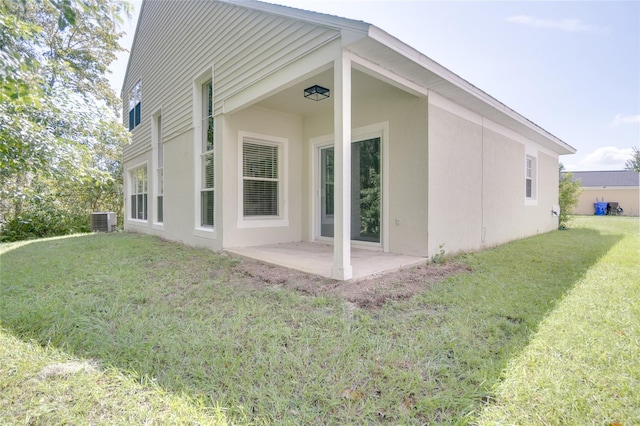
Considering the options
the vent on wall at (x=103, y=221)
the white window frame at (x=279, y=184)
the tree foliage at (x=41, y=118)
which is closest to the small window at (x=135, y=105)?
the tree foliage at (x=41, y=118)

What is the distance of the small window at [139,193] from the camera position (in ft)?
33.3

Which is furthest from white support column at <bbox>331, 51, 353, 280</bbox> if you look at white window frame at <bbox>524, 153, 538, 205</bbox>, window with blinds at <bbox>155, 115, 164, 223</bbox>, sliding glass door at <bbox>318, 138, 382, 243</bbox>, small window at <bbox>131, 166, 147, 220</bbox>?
small window at <bbox>131, 166, 147, 220</bbox>

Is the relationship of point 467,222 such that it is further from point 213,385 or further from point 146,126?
point 146,126

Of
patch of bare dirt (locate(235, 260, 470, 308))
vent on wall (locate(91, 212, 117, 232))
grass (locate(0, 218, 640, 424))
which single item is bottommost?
grass (locate(0, 218, 640, 424))

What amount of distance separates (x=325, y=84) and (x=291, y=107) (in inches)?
50.0

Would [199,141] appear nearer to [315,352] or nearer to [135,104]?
[315,352]

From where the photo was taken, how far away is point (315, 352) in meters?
2.22

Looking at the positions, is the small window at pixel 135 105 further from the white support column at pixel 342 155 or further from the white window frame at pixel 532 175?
the white window frame at pixel 532 175

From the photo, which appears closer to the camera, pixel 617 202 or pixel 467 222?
pixel 467 222

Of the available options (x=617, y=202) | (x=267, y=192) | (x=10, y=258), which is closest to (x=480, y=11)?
(x=267, y=192)

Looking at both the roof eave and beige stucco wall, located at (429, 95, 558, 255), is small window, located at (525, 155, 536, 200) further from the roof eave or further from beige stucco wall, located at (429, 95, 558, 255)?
the roof eave

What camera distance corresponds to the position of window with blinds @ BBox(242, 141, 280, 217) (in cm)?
603

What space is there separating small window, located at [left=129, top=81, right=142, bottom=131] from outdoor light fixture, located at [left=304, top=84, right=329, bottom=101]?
7.24m

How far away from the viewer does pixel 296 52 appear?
4098mm
